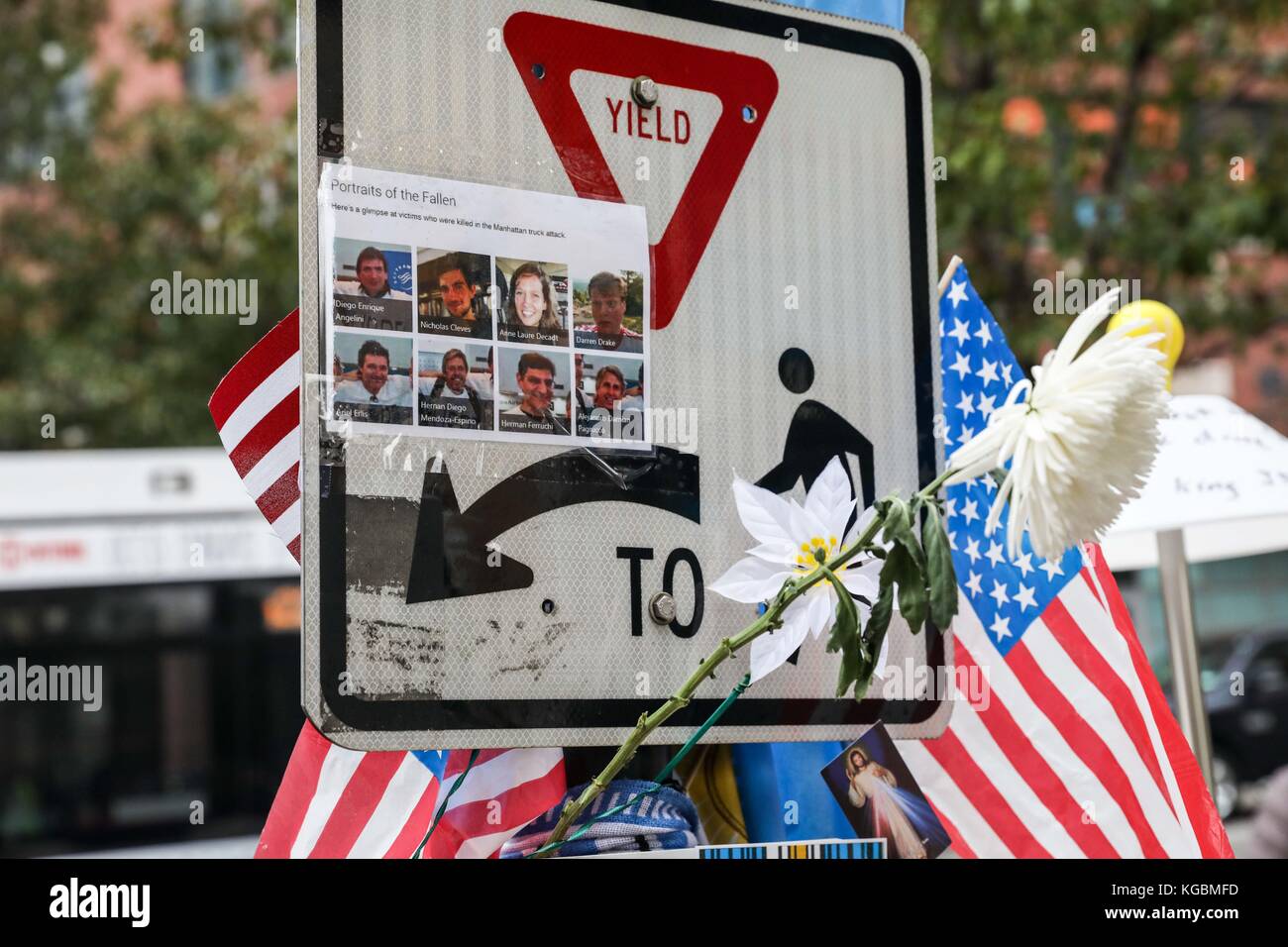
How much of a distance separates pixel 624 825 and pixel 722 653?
27 cm

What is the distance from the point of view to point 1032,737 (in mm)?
2564

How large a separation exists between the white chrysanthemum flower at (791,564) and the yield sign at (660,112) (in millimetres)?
246

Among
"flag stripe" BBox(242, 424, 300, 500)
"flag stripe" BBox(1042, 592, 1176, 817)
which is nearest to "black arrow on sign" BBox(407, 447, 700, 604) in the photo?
"flag stripe" BBox(242, 424, 300, 500)

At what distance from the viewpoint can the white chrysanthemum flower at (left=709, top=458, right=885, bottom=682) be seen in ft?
5.82

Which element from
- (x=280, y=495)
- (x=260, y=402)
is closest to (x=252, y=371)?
(x=260, y=402)

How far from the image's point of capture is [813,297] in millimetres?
1967

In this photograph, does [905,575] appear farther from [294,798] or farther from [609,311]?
[294,798]

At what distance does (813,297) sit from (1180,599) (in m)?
2.04

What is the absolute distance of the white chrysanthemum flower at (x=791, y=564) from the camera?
1.77m

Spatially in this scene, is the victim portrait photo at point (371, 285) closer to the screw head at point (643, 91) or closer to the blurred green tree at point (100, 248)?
the screw head at point (643, 91)

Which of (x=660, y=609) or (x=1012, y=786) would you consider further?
(x=1012, y=786)

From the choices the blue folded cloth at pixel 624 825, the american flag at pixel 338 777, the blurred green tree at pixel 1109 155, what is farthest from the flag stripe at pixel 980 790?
the blurred green tree at pixel 1109 155
